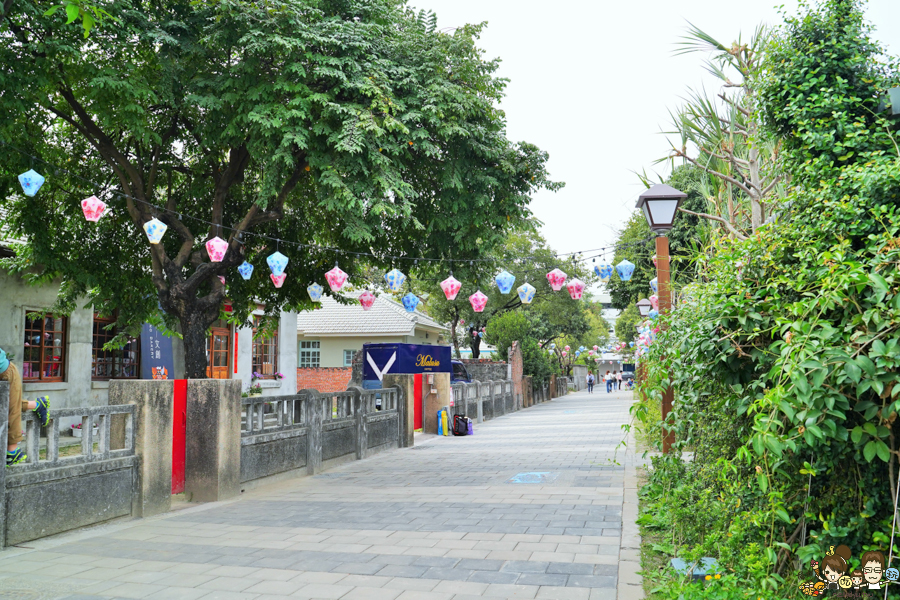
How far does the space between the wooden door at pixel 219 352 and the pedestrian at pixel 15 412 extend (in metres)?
14.6

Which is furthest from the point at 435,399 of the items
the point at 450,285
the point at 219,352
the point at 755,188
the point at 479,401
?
the point at 755,188

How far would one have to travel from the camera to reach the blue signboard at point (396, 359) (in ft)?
75.4

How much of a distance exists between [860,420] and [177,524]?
6.65 m

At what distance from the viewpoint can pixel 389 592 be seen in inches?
199

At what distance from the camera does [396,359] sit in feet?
75.3

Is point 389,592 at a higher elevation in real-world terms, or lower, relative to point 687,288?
lower

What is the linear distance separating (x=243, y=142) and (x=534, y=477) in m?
7.66

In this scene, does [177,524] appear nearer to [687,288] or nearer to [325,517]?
[325,517]

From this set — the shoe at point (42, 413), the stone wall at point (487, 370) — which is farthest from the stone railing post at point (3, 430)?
the stone wall at point (487, 370)

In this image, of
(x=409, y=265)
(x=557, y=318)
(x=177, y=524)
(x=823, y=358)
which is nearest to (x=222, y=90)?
(x=409, y=265)

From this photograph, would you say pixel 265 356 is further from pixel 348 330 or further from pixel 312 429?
Answer: pixel 312 429

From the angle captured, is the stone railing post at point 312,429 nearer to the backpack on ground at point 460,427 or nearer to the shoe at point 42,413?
the shoe at point 42,413

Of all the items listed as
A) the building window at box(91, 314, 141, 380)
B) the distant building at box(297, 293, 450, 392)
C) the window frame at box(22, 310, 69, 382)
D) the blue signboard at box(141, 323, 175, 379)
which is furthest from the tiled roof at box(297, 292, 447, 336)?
the window frame at box(22, 310, 69, 382)

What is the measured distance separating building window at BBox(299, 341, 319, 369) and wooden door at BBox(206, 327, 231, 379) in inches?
499
